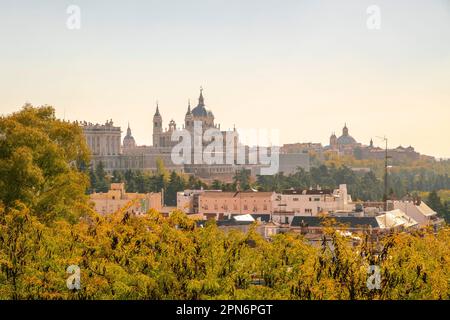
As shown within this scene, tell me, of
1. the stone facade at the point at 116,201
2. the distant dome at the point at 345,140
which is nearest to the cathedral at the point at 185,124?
the distant dome at the point at 345,140

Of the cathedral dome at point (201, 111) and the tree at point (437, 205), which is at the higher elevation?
the cathedral dome at point (201, 111)

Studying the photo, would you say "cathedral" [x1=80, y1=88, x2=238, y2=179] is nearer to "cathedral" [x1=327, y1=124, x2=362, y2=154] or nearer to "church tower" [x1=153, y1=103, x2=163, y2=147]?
"church tower" [x1=153, y1=103, x2=163, y2=147]

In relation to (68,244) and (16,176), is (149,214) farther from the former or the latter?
(16,176)

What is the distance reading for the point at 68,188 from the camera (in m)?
16.2

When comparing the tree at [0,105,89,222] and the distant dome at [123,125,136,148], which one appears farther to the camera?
the distant dome at [123,125,136,148]

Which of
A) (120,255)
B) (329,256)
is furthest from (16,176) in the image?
(329,256)

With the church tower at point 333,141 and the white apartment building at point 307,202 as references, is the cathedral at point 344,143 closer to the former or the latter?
the church tower at point 333,141

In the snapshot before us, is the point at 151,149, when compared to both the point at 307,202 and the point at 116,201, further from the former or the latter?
the point at 116,201

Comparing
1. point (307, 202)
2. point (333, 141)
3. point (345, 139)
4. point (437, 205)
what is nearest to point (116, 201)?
point (307, 202)

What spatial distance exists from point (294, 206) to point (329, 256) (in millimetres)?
38317

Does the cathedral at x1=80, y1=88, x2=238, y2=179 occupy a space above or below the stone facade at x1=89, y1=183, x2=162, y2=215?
above

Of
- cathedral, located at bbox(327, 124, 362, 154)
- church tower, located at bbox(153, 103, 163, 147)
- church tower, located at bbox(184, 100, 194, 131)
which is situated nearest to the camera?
church tower, located at bbox(184, 100, 194, 131)

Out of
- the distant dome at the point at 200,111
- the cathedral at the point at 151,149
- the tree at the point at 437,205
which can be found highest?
the distant dome at the point at 200,111

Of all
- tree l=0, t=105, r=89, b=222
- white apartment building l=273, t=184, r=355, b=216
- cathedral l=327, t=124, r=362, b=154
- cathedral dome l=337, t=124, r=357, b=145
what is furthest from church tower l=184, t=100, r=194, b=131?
tree l=0, t=105, r=89, b=222
